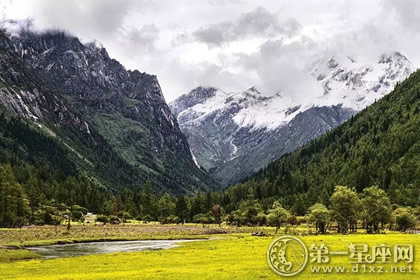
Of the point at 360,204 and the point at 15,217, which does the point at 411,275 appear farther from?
the point at 15,217

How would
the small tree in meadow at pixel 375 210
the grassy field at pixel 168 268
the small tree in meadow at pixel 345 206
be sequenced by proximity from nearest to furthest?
1. the grassy field at pixel 168 268
2. the small tree in meadow at pixel 345 206
3. the small tree in meadow at pixel 375 210

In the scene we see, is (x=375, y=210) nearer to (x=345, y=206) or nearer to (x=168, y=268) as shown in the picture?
(x=345, y=206)

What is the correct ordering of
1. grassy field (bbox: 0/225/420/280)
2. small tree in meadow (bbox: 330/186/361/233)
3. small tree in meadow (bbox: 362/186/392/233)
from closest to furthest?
grassy field (bbox: 0/225/420/280) < small tree in meadow (bbox: 330/186/361/233) < small tree in meadow (bbox: 362/186/392/233)

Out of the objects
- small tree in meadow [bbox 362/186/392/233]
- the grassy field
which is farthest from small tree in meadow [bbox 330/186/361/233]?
the grassy field

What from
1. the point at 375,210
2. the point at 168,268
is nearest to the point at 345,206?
the point at 375,210

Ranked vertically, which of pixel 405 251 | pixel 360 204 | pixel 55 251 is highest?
pixel 360 204

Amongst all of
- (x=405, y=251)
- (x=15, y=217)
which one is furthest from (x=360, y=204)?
(x=15, y=217)

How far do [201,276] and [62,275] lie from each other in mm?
18913

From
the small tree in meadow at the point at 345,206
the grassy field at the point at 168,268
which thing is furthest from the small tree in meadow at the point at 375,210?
the grassy field at the point at 168,268

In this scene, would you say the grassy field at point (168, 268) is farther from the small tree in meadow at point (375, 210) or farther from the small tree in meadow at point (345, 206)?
the small tree in meadow at point (375, 210)

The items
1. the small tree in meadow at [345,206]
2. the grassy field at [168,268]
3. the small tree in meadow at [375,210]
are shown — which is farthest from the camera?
the small tree in meadow at [375,210]

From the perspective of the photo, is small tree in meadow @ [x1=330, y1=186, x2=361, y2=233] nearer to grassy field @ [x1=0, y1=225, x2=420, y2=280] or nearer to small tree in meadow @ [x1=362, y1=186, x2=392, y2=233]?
small tree in meadow @ [x1=362, y1=186, x2=392, y2=233]

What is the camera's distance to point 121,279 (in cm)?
5188

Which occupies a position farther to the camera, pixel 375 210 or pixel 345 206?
pixel 375 210
